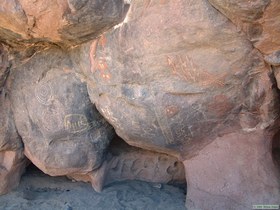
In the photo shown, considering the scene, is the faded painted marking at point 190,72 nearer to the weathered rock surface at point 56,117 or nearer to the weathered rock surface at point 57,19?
the weathered rock surface at point 57,19

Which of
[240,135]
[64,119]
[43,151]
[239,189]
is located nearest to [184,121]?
[240,135]

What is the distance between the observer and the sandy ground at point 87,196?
1.73 meters

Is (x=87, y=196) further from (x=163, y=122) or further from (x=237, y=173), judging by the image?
(x=237, y=173)

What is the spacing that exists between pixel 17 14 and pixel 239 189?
1.00 metres

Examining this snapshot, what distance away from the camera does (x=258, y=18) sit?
1.18 metres

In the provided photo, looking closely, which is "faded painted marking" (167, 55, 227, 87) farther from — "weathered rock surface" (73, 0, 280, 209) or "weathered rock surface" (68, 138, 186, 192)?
→ "weathered rock surface" (68, 138, 186, 192)

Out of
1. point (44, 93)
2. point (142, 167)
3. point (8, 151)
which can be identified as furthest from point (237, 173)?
point (8, 151)

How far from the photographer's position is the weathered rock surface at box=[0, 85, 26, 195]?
1.73m

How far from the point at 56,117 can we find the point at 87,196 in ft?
1.35

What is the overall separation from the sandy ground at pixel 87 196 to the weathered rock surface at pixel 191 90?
197 millimetres

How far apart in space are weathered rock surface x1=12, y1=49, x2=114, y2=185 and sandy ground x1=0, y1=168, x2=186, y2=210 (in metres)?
0.14

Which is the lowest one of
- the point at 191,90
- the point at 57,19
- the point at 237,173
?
the point at 237,173

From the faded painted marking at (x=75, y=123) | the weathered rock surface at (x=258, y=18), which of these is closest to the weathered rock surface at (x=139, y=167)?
the faded painted marking at (x=75, y=123)

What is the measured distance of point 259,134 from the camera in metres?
1.47
